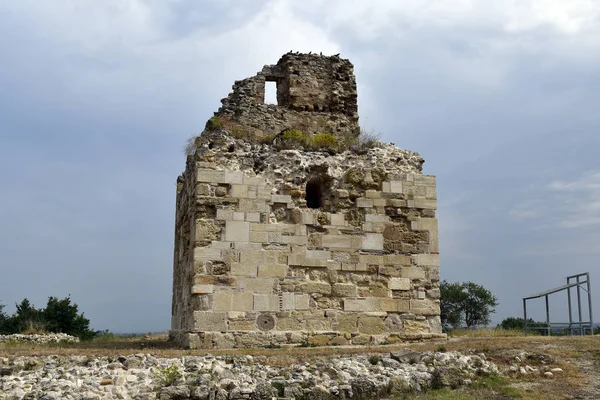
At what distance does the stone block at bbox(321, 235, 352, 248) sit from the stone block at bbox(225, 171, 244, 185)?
6.44 ft

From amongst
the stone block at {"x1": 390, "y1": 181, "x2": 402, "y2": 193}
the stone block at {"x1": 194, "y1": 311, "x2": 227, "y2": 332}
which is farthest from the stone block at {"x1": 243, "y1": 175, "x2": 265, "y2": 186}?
the stone block at {"x1": 390, "y1": 181, "x2": 402, "y2": 193}

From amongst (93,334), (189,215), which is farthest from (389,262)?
(93,334)

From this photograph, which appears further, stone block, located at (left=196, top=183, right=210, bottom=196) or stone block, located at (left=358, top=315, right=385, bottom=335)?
stone block, located at (left=358, top=315, right=385, bottom=335)

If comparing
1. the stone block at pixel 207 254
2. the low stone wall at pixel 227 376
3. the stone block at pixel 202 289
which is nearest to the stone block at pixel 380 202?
the stone block at pixel 207 254

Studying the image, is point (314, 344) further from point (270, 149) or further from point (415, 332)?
point (270, 149)

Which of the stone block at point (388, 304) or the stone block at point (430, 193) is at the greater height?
the stone block at point (430, 193)

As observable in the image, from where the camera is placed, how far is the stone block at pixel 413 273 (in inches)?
464

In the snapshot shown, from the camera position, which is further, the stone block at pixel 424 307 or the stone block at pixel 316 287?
the stone block at pixel 424 307

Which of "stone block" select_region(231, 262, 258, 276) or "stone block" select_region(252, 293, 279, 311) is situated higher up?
"stone block" select_region(231, 262, 258, 276)

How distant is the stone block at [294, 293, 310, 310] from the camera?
1106cm

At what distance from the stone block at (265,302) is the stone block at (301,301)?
37 cm

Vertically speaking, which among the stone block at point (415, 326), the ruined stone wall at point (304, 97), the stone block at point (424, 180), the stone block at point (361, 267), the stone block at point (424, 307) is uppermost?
the ruined stone wall at point (304, 97)

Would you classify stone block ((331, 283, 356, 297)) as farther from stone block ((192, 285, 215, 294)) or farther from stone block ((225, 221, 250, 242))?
stone block ((192, 285, 215, 294))

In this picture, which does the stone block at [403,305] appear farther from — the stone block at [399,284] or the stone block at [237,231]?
the stone block at [237,231]
